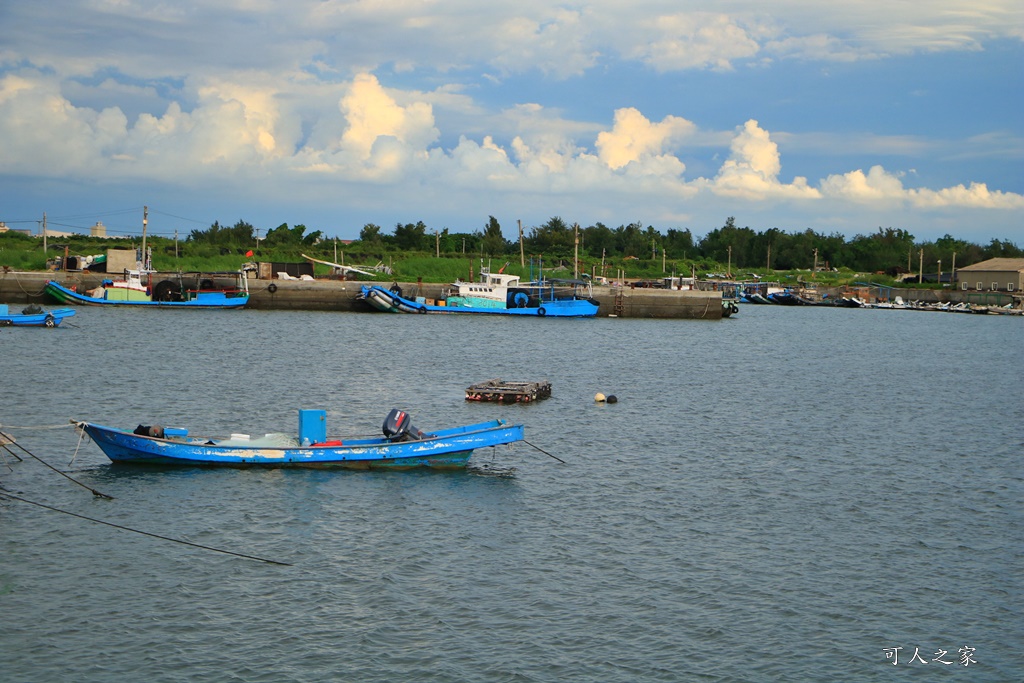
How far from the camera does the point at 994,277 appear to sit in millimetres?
140750

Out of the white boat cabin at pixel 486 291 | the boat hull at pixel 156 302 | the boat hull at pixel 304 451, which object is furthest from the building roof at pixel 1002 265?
the boat hull at pixel 304 451

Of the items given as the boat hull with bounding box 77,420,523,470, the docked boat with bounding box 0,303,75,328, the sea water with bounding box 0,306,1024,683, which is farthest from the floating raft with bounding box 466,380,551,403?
the docked boat with bounding box 0,303,75,328

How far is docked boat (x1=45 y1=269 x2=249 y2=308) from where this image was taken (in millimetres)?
88312

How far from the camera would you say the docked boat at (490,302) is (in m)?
94.1

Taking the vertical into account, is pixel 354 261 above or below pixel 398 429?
above

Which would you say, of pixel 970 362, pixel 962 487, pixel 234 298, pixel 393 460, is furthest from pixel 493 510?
pixel 234 298

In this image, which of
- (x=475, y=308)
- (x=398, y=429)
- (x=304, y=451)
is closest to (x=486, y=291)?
(x=475, y=308)

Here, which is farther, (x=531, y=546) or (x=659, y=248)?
(x=659, y=248)

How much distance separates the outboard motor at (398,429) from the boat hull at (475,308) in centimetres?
6862

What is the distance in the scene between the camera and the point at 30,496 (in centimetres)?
2198

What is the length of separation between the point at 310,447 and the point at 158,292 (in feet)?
236

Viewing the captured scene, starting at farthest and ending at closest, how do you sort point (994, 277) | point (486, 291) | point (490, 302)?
point (994, 277) → point (486, 291) → point (490, 302)

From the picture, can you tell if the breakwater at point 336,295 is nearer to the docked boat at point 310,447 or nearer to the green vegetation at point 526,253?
the green vegetation at point 526,253

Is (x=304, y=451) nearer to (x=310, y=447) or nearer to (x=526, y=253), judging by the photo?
(x=310, y=447)
